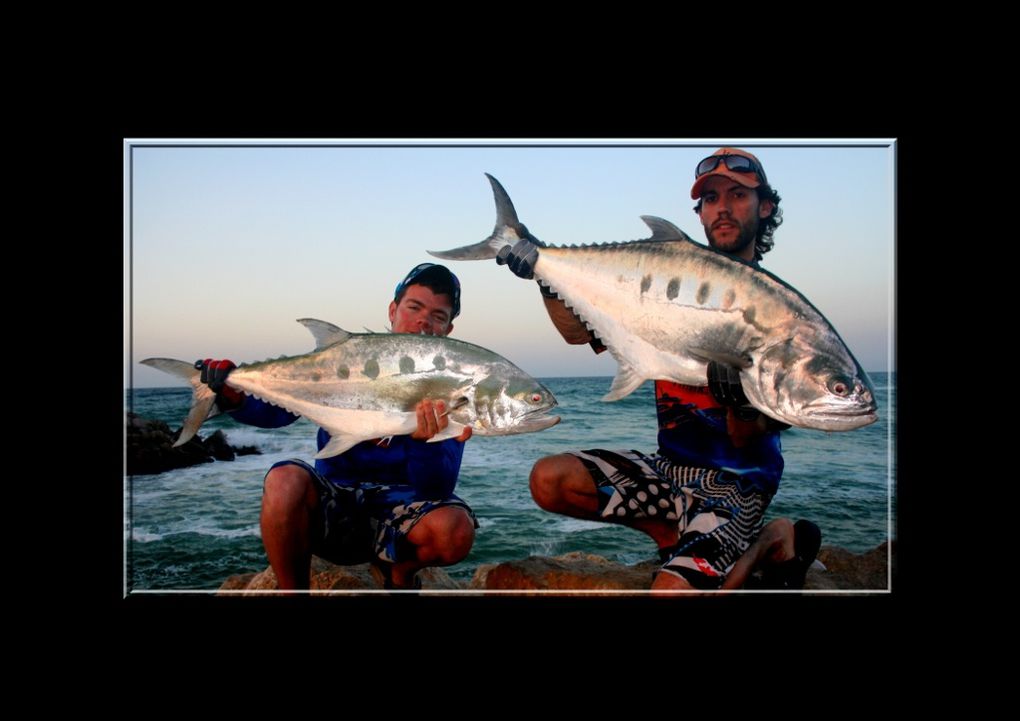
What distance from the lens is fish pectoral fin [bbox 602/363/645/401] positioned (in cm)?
334

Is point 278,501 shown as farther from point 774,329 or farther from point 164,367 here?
point 774,329

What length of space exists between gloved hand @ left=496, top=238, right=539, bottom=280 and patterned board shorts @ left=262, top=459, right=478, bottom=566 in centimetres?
Result: 101

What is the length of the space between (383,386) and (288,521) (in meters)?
0.70

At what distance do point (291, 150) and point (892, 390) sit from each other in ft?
9.20

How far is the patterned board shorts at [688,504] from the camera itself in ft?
11.1

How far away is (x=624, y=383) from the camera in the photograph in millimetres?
3352

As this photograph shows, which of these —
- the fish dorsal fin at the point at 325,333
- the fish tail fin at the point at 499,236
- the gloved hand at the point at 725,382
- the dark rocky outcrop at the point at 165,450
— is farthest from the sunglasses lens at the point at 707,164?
the dark rocky outcrop at the point at 165,450

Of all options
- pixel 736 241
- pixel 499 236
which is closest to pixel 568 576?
pixel 499 236

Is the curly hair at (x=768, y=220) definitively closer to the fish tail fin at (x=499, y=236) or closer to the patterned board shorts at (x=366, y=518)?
the fish tail fin at (x=499, y=236)

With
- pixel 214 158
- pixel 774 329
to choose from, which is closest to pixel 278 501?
pixel 214 158

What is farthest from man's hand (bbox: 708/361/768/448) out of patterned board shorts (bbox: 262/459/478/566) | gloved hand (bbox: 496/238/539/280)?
patterned board shorts (bbox: 262/459/478/566)

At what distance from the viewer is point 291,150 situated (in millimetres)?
3555

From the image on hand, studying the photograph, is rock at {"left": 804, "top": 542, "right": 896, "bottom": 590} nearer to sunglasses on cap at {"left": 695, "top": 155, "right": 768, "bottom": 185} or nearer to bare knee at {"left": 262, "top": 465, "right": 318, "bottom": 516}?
sunglasses on cap at {"left": 695, "top": 155, "right": 768, "bottom": 185}
